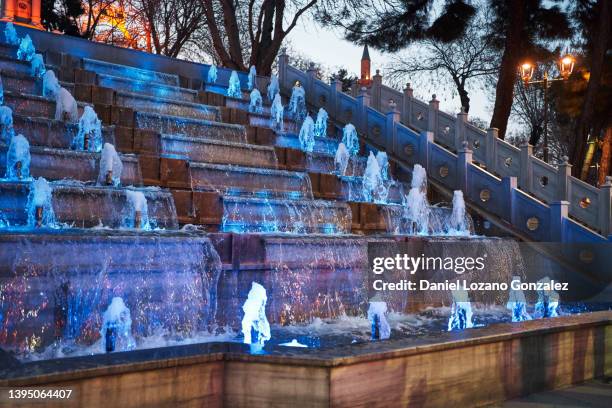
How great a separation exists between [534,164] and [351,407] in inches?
577

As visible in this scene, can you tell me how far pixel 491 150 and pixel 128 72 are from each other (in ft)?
30.6

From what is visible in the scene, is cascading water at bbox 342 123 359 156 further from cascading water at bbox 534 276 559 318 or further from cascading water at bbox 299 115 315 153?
cascading water at bbox 534 276 559 318

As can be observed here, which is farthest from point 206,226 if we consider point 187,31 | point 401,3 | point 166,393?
point 187,31

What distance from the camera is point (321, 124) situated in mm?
21312

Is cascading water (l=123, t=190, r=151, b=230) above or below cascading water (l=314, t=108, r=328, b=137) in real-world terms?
below

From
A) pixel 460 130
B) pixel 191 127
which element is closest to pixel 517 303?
pixel 191 127

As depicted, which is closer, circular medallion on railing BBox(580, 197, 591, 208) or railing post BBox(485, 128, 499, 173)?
circular medallion on railing BBox(580, 197, 591, 208)

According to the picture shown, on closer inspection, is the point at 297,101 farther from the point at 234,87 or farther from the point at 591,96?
the point at 591,96

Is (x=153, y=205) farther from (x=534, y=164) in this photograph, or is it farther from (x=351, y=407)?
(x=534, y=164)

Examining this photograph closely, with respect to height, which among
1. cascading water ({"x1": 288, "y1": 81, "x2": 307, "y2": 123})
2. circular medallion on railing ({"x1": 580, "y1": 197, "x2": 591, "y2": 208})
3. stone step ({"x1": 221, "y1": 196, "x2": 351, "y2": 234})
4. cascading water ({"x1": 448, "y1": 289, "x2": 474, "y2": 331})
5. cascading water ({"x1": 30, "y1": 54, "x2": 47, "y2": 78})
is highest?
cascading water ({"x1": 288, "y1": 81, "x2": 307, "y2": 123})

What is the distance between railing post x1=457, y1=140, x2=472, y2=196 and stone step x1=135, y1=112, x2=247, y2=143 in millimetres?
5259

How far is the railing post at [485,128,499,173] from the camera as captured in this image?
19.4 m

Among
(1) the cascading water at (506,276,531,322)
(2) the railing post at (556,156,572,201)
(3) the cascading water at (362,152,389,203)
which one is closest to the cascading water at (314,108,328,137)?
(3) the cascading water at (362,152,389,203)

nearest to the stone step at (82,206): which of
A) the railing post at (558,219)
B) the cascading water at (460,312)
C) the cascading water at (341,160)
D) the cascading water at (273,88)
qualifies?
the cascading water at (460,312)
